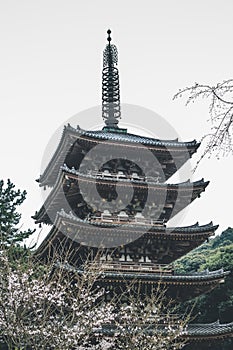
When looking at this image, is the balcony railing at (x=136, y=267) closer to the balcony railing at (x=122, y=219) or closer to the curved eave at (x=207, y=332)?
the balcony railing at (x=122, y=219)

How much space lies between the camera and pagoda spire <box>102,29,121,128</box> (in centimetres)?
2725

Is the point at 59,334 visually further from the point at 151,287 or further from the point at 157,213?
the point at 157,213

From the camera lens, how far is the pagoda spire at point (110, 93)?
2725 centimetres

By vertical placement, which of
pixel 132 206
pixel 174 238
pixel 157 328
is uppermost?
pixel 132 206

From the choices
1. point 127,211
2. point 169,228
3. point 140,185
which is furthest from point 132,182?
point 169,228

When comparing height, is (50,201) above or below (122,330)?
above

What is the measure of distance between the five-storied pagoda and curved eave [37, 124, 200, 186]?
0.04 m

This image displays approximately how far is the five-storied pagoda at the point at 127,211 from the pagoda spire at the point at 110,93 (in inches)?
107

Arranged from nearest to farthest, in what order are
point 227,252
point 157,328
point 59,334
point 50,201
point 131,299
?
1. point 59,334
2. point 131,299
3. point 157,328
4. point 50,201
5. point 227,252

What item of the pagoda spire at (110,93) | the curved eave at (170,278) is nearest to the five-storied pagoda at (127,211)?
the curved eave at (170,278)

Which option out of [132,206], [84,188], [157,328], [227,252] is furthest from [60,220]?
[227,252]

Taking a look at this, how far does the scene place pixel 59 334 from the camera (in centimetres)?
1486

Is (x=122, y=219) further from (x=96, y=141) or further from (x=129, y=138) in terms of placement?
(x=129, y=138)

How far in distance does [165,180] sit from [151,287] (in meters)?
6.10
